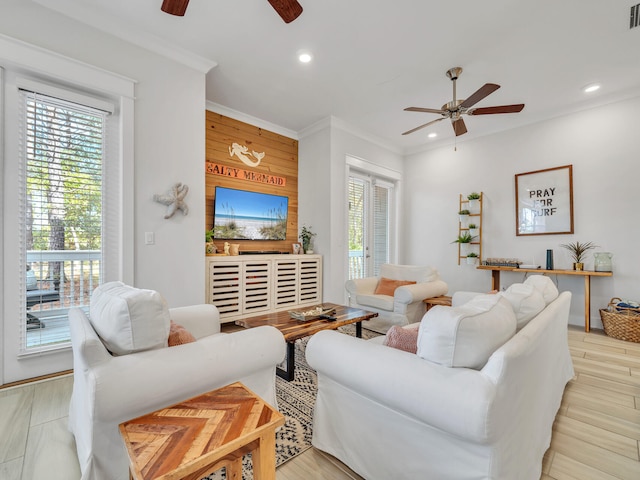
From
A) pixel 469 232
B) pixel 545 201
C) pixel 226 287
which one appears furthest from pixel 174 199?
pixel 545 201

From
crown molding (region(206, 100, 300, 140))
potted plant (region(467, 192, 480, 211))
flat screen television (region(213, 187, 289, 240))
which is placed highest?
crown molding (region(206, 100, 300, 140))

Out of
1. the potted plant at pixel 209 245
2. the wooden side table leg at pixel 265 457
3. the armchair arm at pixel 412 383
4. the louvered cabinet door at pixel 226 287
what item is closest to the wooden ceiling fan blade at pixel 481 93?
the armchair arm at pixel 412 383

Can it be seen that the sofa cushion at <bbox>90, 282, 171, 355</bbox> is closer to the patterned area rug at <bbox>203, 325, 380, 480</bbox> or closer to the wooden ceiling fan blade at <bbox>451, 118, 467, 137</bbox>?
the patterned area rug at <bbox>203, 325, 380, 480</bbox>

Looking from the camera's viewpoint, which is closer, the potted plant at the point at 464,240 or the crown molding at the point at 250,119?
the crown molding at the point at 250,119

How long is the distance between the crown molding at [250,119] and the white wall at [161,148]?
3.15 feet

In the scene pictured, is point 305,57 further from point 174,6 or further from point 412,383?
point 412,383

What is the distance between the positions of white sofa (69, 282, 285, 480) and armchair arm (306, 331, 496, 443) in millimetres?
362

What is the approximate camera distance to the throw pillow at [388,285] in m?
3.98

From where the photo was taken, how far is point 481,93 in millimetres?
2750

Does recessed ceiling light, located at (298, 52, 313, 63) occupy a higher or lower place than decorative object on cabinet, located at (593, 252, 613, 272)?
higher

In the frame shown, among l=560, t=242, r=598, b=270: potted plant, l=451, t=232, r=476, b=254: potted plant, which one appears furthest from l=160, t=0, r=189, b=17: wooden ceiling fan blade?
l=560, t=242, r=598, b=270: potted plant

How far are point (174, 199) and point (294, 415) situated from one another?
224cm

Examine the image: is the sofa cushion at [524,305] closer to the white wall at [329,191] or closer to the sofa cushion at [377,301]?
the sofa cushion at [377,301]

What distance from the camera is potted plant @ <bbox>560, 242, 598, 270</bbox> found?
389cm
